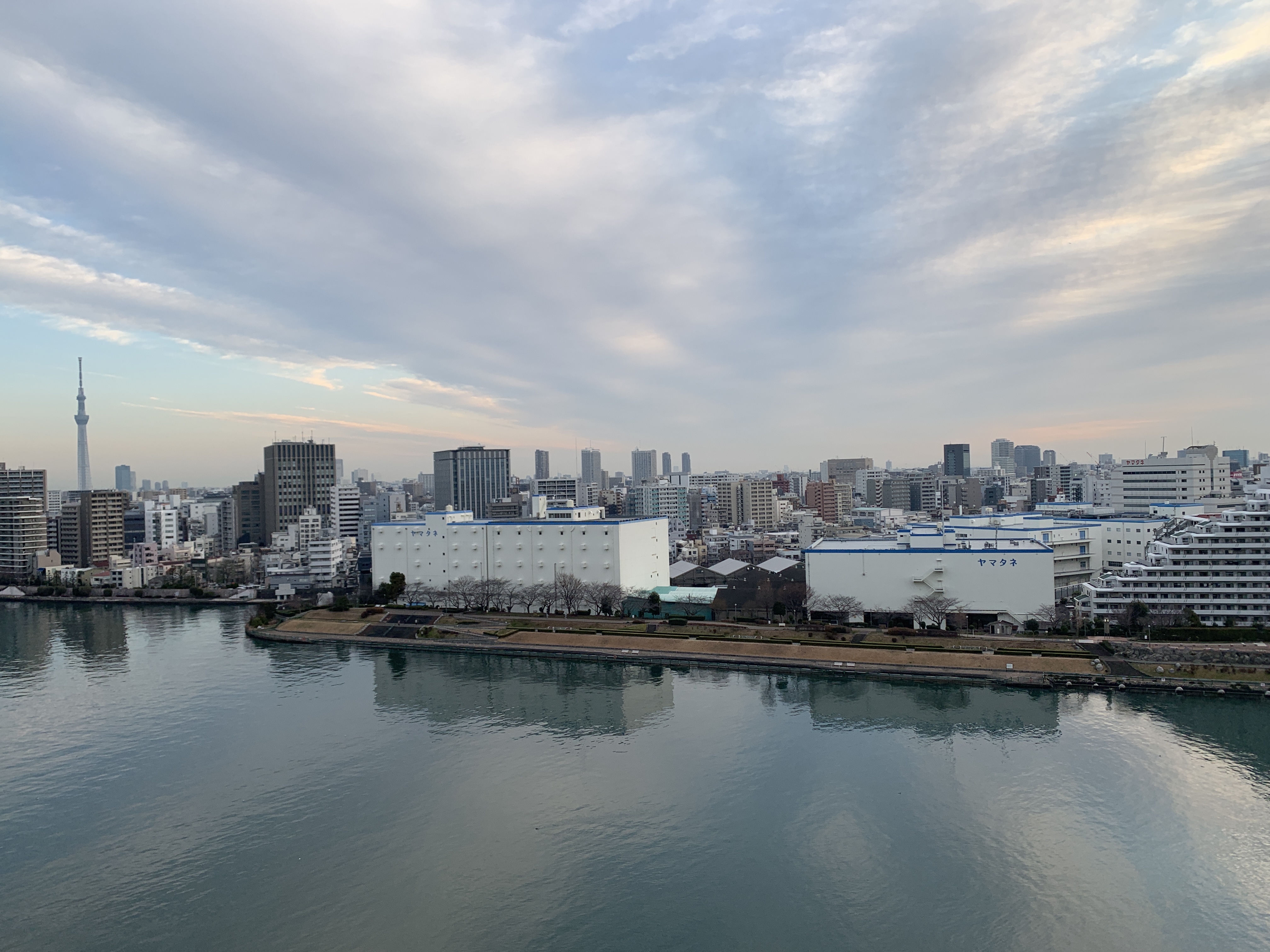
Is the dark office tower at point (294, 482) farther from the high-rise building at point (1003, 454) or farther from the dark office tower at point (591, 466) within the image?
the high-rise building at point (1003, 454)

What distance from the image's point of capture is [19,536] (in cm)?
2941

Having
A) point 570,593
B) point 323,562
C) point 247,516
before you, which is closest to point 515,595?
point 570,593

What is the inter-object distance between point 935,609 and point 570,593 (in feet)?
26.9

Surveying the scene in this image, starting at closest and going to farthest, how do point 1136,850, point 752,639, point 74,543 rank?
point 1136,850
point 752,639
point 74,543

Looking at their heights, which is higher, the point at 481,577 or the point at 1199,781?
the point at 481,577

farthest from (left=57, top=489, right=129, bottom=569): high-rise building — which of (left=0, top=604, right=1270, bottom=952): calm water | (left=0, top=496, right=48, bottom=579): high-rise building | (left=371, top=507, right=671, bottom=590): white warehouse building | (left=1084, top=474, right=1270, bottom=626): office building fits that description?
(left=1084, top=474, right=1270, bottom=626): office building

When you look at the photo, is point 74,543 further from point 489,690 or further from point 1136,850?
point 1136,850

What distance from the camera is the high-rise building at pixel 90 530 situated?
31.6 meters

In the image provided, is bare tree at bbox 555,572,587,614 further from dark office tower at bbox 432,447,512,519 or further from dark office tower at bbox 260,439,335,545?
dark office tower at bbox 432,447,512,519

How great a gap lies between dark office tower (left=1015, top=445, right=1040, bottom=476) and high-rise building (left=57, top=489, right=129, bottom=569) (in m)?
82.9

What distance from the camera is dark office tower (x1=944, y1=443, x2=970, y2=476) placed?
206 ft

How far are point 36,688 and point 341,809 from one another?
29.8 feet

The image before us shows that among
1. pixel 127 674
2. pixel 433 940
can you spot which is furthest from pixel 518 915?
pixel 127 674

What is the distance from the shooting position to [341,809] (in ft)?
25.6
